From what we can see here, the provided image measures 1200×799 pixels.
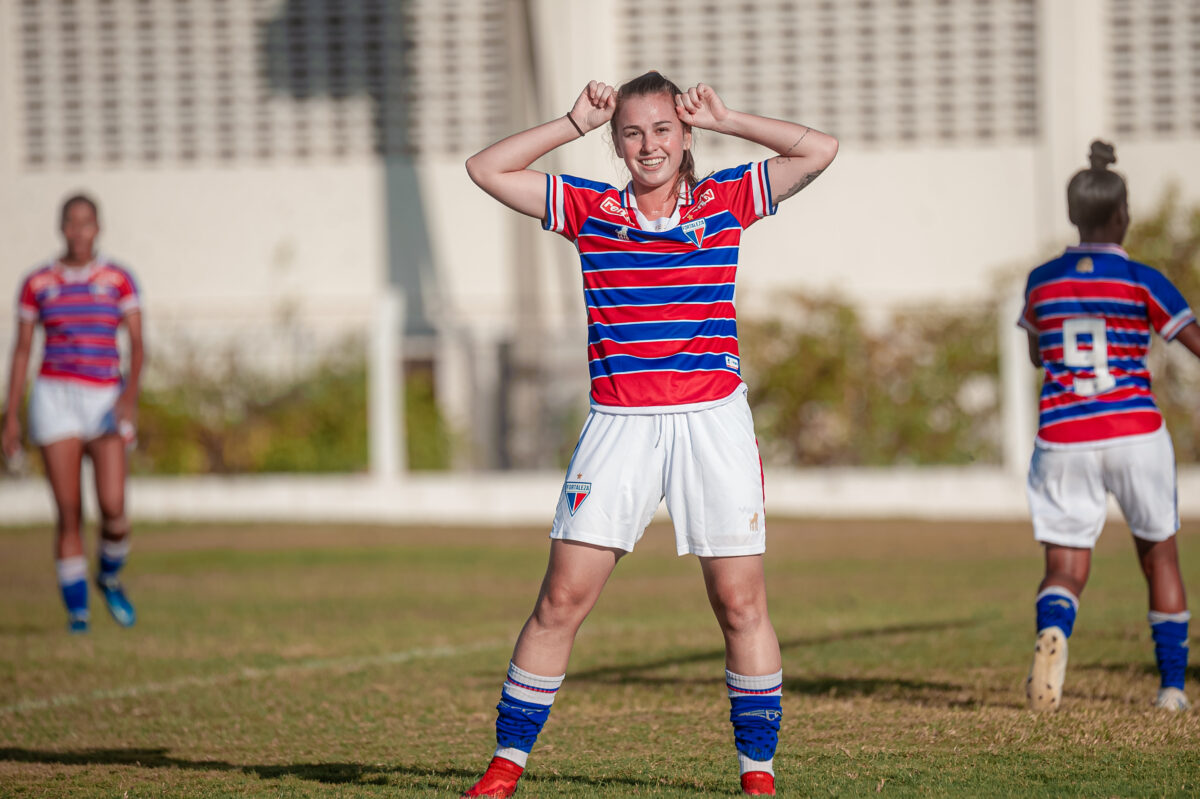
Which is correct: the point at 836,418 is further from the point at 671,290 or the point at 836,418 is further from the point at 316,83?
the point at 671,290

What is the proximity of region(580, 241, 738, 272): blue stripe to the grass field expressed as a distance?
139cm

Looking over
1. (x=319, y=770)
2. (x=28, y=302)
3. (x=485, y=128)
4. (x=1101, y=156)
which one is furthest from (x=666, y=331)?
(x=485, y=128)

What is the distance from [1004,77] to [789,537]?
9080 millimetres

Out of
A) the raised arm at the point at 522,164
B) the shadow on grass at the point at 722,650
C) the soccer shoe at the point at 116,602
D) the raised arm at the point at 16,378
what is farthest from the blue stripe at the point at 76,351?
the raised arm at the point at 522,164

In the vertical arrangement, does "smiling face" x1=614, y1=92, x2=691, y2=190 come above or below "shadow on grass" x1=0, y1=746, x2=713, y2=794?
above

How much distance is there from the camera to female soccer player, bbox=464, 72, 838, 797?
3969 mm

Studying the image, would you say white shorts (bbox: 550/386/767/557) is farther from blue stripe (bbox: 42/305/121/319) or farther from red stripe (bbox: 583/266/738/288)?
blue stripe (bbox: 42/305/121/319)

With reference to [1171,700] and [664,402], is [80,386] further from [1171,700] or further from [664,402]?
[1171,700]

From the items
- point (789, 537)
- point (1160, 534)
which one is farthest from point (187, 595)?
point (1160, 534)

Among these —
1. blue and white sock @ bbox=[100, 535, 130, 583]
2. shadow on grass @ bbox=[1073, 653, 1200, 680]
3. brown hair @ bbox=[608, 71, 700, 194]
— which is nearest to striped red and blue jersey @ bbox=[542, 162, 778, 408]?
brown hair @ bbox=[608, 71, 700, 194]

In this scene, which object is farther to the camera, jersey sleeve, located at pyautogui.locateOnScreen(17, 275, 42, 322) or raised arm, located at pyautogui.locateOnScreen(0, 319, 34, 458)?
jersey sleeve, located at pyautogui.locateOnScreen(17, 275, 42, 322)

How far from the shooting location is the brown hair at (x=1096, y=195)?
538 centimetres

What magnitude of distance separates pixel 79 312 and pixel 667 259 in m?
4.98

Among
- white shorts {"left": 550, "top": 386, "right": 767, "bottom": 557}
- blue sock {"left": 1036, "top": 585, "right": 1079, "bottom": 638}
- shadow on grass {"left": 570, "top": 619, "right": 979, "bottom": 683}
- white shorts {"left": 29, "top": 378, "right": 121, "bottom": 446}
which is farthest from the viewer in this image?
white shorts {"left": 29, "top": 378, "right": 121, "bottom": 446}
